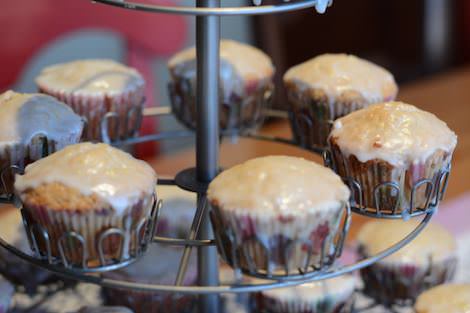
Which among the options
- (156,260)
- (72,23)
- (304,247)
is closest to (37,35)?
(72,23)

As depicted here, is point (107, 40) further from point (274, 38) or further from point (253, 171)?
point (253, 171)

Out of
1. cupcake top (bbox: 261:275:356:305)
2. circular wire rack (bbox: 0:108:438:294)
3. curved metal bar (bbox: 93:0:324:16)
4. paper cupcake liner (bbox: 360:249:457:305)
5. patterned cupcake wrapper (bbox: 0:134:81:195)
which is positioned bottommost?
paper cupcake liner (bbox: 360:249:457:305)

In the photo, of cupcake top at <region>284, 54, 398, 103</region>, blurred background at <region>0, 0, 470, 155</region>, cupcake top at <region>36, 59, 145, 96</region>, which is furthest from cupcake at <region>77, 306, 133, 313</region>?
blurred background at <region>0, 0, 470, 155</region>

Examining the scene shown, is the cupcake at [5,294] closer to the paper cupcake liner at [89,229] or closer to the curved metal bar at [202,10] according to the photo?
the paper cupcake liner at [89,229]

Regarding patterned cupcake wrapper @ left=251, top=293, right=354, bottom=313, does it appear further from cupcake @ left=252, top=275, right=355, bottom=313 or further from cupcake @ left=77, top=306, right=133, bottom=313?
cupcake @ left=77, top=306, right=133, bottom=313

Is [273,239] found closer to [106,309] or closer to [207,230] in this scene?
[207,230]

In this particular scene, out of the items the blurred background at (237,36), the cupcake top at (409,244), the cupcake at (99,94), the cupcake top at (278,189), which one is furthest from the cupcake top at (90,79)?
the blurred background at (237,36)
